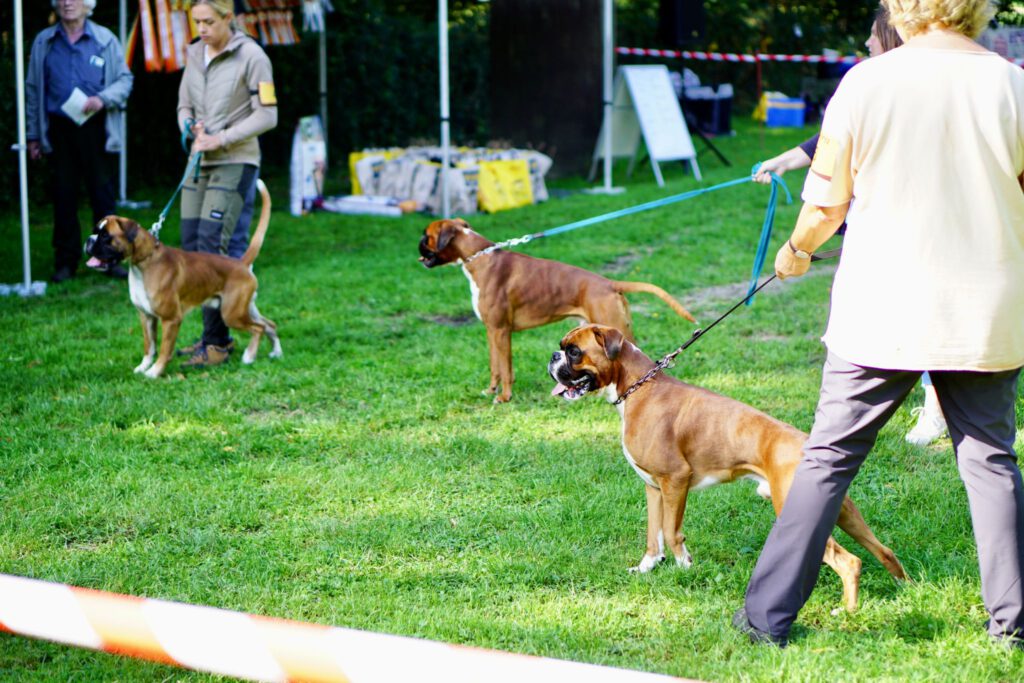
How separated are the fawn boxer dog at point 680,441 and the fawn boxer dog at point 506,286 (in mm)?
2093

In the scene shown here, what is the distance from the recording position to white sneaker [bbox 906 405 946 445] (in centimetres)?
534

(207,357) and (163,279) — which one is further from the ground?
(163,279)

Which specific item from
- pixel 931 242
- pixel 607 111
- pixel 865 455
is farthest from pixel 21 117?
pixel 607 111

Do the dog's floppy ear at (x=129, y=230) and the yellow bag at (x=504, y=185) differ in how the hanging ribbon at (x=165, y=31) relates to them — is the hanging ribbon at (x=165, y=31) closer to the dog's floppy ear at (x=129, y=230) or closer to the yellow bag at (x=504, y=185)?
the yellow bag at (x=504, y=185)

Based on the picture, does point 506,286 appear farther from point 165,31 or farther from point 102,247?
point 165,31

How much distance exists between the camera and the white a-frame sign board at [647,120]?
52.2 ft

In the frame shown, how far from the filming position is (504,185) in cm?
1359

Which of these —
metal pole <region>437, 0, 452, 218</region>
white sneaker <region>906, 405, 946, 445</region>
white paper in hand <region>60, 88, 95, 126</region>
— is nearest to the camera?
white sneaker <region>906, 405, 946, 445</region>

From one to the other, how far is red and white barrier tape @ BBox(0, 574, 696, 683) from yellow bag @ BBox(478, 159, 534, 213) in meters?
11.2

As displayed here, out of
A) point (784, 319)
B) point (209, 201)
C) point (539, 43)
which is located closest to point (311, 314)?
point (209, 201)

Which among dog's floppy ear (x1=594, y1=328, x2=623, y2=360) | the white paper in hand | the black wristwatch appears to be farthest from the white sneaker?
the white paper in hand

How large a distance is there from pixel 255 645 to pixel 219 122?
5.45 meters

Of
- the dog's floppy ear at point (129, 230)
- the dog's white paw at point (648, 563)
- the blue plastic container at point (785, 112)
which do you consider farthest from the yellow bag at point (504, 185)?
the blue plastic container at point (785, 112)

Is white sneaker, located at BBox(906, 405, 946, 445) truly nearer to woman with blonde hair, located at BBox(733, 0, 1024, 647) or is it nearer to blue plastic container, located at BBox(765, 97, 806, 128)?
woman with blonde hair, located at BBox(733, 0, 1024, 647)
